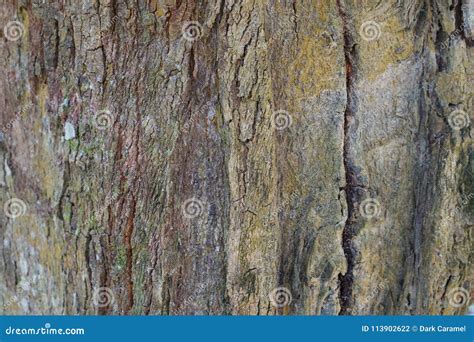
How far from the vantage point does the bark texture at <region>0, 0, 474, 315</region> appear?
5.67 ft

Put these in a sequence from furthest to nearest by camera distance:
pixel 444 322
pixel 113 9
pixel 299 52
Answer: pixel 444 322 < pixel 299 52 < pixel 113 9

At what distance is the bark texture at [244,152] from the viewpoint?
1.73m

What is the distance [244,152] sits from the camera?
5.78 feet

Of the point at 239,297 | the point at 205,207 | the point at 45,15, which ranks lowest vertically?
the point at 239,297

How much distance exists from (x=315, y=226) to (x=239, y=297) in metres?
0.35

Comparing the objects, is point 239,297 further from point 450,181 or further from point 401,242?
point 450,181

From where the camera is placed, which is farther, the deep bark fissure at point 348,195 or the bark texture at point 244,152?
the deep bark fissure at point 348,195

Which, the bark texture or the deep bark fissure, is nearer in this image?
the bark texture

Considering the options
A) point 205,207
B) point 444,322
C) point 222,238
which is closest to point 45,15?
point 205,207

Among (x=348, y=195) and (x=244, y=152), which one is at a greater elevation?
(x=244, y=152)

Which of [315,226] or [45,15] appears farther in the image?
[315,226]

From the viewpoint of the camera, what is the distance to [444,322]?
6.38ft

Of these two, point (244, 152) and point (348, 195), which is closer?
Result: point (244, 152)

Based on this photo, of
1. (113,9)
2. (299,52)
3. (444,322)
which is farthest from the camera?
(444,322)
